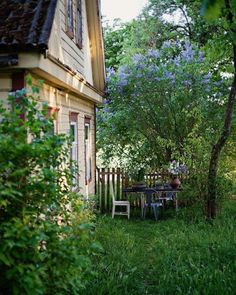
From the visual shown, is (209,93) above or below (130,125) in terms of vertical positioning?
above

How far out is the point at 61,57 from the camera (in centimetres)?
733

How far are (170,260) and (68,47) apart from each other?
4.72m

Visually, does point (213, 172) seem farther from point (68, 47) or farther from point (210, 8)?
point (210, 8)

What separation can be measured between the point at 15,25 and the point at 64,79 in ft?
4.36

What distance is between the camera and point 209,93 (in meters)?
13.4

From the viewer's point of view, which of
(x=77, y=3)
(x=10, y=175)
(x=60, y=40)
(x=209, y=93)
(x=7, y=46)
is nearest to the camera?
(x=10, y=175)

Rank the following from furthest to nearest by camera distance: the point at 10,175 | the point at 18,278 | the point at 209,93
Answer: the point at 209,93
the point at 10,175
the point at 18,278

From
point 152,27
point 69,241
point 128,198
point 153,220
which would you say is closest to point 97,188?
point 128,198

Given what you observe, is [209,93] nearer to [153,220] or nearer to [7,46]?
[153,220]

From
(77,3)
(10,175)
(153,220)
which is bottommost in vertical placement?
(153,220)

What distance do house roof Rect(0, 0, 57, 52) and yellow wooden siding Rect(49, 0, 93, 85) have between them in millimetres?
451

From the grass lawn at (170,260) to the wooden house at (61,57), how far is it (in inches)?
59.2

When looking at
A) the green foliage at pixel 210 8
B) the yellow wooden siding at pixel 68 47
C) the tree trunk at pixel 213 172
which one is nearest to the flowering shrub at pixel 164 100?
the yellow wooden siding at pixel 68 47

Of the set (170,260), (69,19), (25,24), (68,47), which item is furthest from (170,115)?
(25,24)
